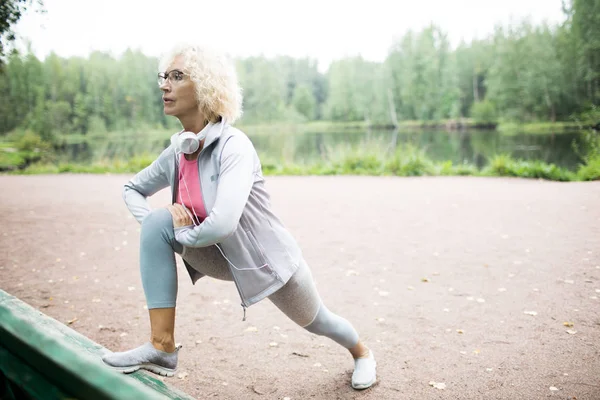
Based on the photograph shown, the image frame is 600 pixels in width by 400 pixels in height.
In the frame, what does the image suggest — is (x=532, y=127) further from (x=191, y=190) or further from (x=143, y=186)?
(x=191, y=190)

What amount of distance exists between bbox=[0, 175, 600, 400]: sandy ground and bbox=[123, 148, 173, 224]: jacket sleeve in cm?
135

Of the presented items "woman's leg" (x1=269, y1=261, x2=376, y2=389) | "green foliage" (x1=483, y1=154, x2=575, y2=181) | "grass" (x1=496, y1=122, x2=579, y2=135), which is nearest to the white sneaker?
"woman's leg" (x1=269, y1=261, x2=376, y2=389)

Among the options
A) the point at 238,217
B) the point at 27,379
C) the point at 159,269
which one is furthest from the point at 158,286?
the point at 27,379

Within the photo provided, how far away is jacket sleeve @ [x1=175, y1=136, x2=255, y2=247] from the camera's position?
207 cm

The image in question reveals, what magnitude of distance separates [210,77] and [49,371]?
5.10 ft

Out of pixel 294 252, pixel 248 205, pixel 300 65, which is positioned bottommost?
pixel 294 252

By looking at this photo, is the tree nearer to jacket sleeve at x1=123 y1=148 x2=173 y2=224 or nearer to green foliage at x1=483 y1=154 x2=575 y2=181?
jacket sleeve at x1=123 y1=148 x2=173 y2=224

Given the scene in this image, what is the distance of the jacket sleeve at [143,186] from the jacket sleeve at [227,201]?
17.4 inches

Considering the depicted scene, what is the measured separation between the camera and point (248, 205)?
2.31 metres

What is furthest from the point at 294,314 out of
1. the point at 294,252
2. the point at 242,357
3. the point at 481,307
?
the point at 481,307

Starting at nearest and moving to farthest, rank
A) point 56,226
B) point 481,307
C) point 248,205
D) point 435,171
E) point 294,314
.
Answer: point 248,205
point 294,314
point 481,307
point 56,226
point 435,171

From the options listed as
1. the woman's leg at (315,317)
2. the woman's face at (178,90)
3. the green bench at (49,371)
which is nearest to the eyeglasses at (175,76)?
the woman's face at (178,90)

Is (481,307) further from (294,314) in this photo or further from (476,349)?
(294,314)

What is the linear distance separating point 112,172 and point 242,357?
16274 mm
